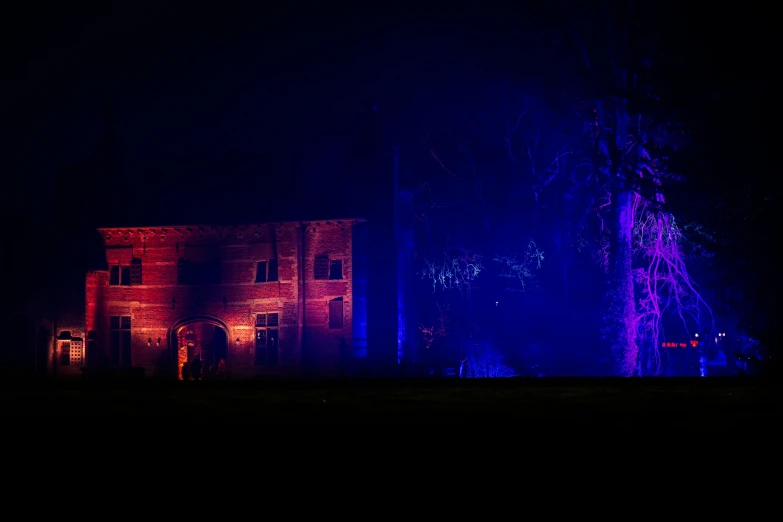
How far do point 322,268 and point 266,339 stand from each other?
4.07 metres

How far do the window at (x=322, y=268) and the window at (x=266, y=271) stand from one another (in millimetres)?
2087

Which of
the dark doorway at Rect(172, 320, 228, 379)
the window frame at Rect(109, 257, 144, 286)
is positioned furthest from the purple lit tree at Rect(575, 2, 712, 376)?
the window frame at Rect(109, 257, 144, 286)

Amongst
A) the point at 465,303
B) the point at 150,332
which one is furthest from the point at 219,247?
the point at 465,303

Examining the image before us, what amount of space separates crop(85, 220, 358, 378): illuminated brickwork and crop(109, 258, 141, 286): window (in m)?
0.05

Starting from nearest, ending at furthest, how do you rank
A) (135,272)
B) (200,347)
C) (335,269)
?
(335,269) → (135,272) → (200,347)

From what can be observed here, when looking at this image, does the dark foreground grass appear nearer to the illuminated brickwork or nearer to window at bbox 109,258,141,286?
the illuminated brickwork

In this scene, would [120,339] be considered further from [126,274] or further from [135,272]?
[135,272]

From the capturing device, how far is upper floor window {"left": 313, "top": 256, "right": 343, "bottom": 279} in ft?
114

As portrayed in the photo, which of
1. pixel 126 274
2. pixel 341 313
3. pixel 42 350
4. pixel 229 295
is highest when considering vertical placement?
pixel 126 274

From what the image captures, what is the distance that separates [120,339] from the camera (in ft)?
120

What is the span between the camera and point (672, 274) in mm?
23484

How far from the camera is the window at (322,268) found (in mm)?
34906

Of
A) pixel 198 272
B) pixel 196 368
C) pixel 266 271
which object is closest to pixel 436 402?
pixel 196 368

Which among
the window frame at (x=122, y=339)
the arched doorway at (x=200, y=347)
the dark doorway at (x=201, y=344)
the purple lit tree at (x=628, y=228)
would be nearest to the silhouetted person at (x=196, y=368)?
the arched doorway at (x=200, y=347)
